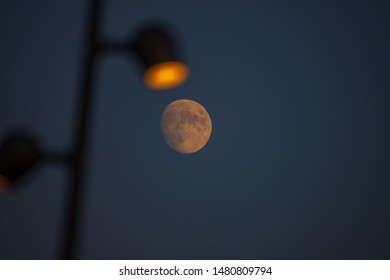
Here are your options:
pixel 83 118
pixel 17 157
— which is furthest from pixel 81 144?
pixel 17 157

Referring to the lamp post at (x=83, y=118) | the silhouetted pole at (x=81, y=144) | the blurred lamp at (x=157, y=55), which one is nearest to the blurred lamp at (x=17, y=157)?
the lamp post at (x=83, y=118)

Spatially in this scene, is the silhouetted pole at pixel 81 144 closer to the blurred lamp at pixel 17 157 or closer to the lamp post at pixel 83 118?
the lamp post at pixel 83 118

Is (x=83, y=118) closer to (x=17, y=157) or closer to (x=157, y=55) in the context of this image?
(x=17, y=157)

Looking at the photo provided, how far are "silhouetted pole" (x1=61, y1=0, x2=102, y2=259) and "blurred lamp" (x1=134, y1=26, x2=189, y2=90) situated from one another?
0.93 feet

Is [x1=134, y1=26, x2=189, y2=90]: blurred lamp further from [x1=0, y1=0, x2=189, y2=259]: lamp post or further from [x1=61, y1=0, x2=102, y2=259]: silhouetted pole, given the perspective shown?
[x1=61, y1=0, x2=102, y2=259]: silhouetted pole

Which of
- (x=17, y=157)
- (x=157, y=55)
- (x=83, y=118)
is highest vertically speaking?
(x=157, y=55)

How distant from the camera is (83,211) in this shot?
1.55 meters

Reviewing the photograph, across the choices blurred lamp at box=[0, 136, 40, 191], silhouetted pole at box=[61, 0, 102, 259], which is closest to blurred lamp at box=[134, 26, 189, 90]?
silhouetted pole at box=[61, 0, 102, 259]

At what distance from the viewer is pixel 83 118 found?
1617 mm

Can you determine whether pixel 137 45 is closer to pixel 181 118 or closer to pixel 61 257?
pixel 61 257

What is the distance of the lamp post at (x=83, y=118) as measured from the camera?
1.51 m

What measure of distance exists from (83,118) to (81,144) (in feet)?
0.42
